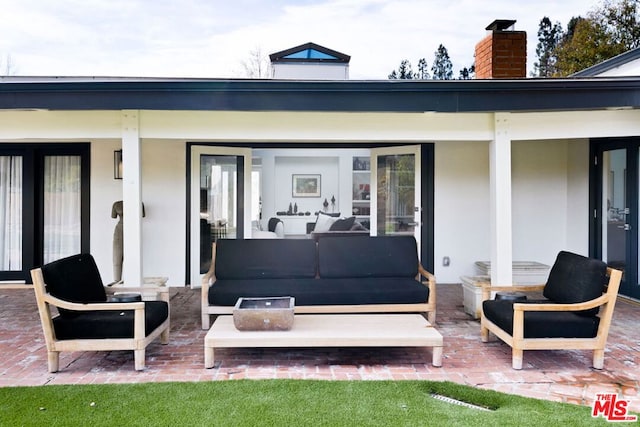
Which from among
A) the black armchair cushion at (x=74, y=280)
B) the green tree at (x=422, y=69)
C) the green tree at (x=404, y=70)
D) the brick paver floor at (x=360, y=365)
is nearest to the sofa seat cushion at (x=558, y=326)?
the brick paver floor at (x=360, y=365)

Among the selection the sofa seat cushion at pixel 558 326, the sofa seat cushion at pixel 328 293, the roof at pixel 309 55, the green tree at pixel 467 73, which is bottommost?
the sofa seat cushion at pixel 558 326

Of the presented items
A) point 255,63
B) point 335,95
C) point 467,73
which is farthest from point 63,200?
point 467,73

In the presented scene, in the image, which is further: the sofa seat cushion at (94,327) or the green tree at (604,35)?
the green tree at (604,35)

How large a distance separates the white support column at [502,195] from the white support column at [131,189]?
362 centimetres

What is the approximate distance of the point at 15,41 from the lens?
15250 mm

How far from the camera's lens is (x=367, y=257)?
4.96 metres

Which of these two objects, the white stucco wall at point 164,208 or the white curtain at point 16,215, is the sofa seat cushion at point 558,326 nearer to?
the white stucco wall at point 164,208

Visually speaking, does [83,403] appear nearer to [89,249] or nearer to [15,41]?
[89,249]

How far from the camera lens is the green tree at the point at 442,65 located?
896 inches

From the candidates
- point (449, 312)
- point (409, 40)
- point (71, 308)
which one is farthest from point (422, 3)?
point (71, 308)

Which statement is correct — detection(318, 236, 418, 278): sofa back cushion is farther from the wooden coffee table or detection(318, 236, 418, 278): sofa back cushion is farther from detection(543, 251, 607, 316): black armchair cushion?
detection(543, 251, 607, 316): black armchair cushion

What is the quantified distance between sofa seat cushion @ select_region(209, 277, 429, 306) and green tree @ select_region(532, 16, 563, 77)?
1928 cm

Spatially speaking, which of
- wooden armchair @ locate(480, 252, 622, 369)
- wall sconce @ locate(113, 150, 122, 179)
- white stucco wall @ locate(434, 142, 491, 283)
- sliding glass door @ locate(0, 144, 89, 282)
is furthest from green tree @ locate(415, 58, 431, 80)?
wooden armchair @ locate(480, 252, 622, 369)
